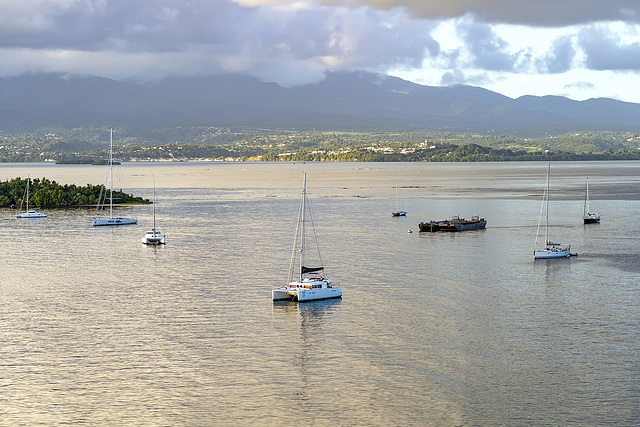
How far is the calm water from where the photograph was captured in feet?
107

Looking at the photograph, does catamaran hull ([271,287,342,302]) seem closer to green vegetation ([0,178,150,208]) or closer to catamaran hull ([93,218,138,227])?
catamaran hull ([93,218,138,227])

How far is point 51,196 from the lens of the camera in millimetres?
138375

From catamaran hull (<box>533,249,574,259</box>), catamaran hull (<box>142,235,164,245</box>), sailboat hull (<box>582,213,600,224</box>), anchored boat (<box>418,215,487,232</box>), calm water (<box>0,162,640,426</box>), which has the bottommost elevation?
calm water (<box>0,162,640,426</box>)

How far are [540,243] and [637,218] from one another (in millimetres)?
35773

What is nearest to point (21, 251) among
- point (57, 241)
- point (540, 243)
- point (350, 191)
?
point (57, 241)

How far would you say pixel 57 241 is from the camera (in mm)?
85938

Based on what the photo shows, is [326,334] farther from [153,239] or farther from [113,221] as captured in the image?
[113,221]

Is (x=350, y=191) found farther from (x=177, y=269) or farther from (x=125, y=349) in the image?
(x=125, y=349)

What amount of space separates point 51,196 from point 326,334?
10856cm

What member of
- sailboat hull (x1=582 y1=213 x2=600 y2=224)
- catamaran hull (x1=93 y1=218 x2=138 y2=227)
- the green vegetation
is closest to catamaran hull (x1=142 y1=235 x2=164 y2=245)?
catamaran hull (x1=93 y1=218 x2=138 y2=227)

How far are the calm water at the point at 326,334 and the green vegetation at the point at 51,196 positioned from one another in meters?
54.8

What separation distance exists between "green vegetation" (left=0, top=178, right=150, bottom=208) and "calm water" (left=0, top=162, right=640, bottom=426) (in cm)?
5477

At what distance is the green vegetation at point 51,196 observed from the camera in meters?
137

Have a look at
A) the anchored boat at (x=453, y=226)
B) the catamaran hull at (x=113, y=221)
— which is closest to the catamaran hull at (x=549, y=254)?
the anchored boat at (x=453, y=226)
